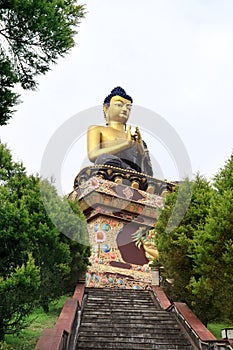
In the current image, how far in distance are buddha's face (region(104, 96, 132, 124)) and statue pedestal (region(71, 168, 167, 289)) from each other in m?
5.25

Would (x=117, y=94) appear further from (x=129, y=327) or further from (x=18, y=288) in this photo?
(x=18, y=288)

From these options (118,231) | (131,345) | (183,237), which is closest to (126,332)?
(131,345)

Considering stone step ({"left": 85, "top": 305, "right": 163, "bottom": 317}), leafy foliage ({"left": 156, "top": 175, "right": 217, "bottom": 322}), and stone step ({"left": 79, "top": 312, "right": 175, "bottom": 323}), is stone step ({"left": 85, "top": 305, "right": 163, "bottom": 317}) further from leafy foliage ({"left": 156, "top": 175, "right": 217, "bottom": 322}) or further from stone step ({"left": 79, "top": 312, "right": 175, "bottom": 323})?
leafy foliage ({"left": 156, "top": 175, "right": 217, "bottom": 322})

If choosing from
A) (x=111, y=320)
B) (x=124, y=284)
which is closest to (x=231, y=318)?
(x=111, y=320)

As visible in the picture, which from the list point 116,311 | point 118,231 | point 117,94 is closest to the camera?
point 116,311

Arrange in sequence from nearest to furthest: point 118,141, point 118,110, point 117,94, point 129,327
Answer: point 129,327 → point 118,141 → point 118,110 → point 117,94

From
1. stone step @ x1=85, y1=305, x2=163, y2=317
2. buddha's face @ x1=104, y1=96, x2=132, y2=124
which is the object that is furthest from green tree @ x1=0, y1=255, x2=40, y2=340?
buddha's face @ x1=104, y1=96, x2=132, y2=124

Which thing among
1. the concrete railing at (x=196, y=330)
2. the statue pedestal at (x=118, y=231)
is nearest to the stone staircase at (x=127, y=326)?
the concrete railing at (x=196, y=330)

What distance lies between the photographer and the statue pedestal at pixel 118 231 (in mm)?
15727

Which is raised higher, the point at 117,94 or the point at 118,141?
the point at 117,94

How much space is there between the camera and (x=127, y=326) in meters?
8.51

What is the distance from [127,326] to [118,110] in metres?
14.8

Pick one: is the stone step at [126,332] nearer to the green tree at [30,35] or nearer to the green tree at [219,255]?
the green tree at [219,255]

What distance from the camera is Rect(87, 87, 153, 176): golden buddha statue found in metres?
20.1
